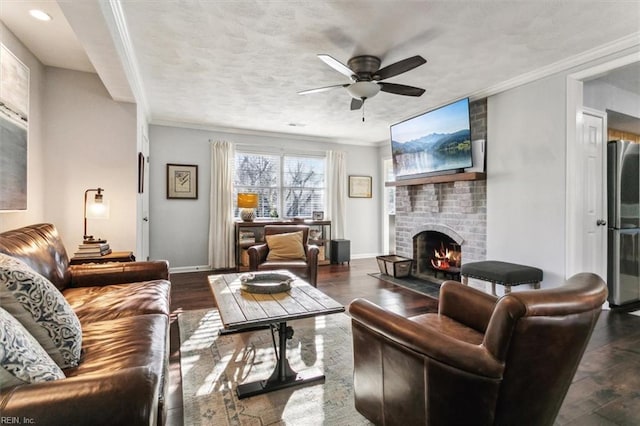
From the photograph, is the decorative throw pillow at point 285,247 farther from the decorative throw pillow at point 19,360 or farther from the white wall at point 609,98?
the white wall at point 609,98

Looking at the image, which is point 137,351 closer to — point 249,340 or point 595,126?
point 249,340

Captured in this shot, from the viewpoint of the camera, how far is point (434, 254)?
16.5ft

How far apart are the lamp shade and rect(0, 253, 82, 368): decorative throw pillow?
12.9 feet

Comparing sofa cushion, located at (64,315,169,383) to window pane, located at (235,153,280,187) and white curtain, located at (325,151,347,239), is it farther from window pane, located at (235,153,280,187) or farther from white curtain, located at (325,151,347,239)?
white curtain, located at (325,151,347,239)

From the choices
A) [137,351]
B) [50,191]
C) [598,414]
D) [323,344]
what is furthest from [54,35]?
[598,414]

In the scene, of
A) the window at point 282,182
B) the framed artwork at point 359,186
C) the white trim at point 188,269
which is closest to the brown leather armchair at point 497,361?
the white trim at point 188,269

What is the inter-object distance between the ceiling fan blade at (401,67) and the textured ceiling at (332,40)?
0.21 meters

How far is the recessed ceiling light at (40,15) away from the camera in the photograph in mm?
2289

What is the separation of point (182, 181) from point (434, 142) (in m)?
3.99

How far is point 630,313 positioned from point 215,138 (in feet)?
19.5

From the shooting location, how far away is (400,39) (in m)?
2.60

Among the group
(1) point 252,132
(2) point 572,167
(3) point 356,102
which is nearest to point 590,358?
(2) point 572,167

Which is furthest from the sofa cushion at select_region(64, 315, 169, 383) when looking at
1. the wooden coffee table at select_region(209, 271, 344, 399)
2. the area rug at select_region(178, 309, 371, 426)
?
the area rug at select_region(178, 309, 371, 426)

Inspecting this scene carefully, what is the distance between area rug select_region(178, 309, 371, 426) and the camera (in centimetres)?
167
